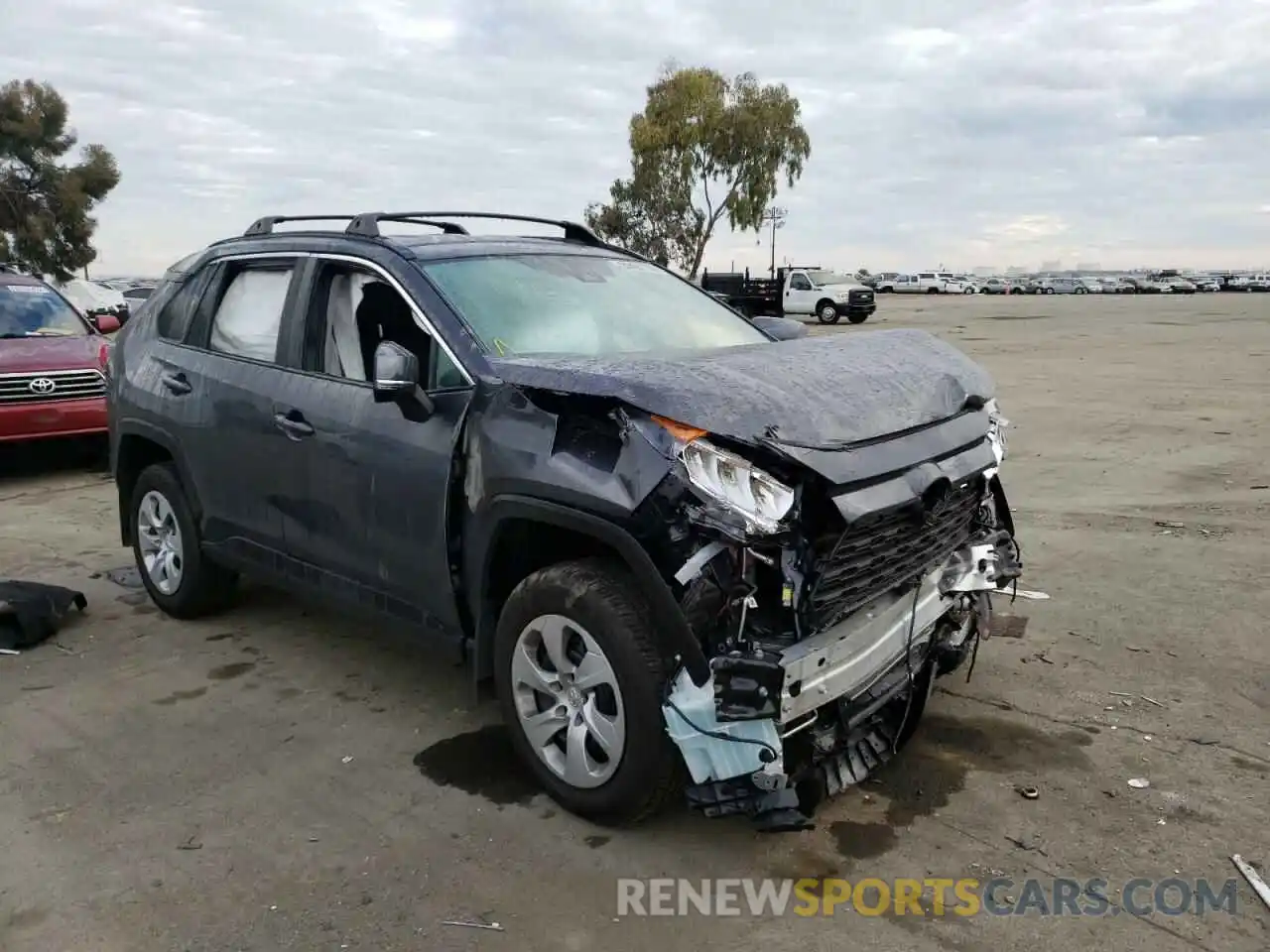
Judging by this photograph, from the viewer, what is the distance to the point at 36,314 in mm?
9648

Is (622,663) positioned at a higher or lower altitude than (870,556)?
lower

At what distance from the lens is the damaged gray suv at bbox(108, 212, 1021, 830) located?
2881 millimetres

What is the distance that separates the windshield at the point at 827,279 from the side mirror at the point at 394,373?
33.8 meters

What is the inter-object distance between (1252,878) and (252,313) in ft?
14.6

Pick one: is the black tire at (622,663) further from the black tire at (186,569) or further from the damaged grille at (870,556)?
the black tire at (186,569)

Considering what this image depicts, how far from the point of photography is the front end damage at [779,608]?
282 centimetres

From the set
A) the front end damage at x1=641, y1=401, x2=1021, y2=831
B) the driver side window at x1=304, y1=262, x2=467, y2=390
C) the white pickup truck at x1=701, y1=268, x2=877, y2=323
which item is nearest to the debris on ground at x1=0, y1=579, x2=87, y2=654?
the driver side window at x1=304, y1=262, x2=467, y2=390

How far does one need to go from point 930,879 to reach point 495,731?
176cm

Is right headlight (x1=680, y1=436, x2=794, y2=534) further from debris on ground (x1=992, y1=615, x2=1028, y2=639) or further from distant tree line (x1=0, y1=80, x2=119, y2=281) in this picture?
distant tree line (x1=0, y1=80, x2=119, y2=281)

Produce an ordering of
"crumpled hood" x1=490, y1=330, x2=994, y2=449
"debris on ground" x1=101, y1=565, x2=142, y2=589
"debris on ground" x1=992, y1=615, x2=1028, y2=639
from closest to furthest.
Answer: "crumpled hood" x1=490, y1=330, x2=994, y2=449 → "debris on ground" x1=992, y1=615, x2=1028, y2=639 → "debris on ground" x1=101, y1=565, x2=142, y2=589

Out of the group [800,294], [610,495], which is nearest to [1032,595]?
[610,495]

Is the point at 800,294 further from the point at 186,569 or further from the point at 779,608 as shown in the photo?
the point at 779,608

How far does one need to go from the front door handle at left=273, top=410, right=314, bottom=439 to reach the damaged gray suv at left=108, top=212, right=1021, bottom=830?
0.01 m

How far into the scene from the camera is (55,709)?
14.2 feet
